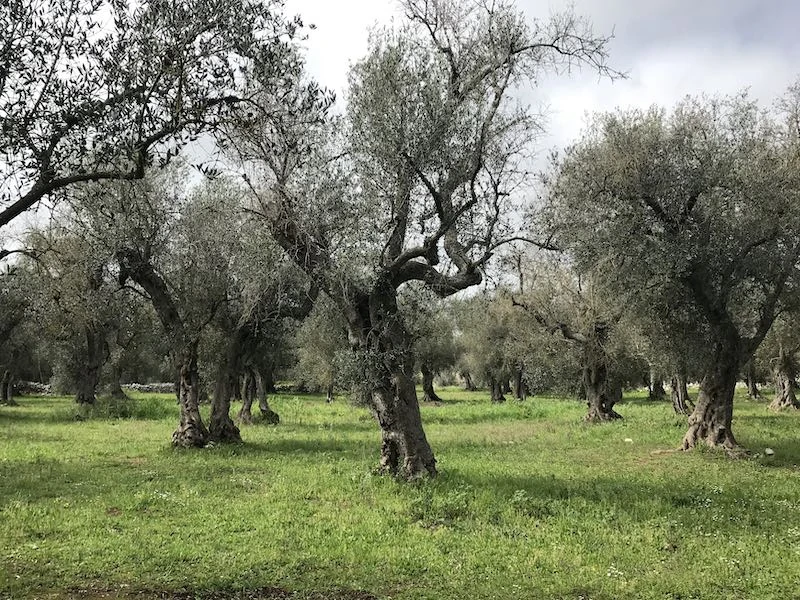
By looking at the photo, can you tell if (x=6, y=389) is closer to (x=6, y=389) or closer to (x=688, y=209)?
(x=6, y=389)

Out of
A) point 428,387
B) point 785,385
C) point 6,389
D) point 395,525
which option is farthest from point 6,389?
point 785,385

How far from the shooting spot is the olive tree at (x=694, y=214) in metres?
17.5

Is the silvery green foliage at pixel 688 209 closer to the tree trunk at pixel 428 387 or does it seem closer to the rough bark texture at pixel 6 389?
the tree trunk at pixel 428 387

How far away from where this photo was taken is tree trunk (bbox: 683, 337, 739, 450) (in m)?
18.9

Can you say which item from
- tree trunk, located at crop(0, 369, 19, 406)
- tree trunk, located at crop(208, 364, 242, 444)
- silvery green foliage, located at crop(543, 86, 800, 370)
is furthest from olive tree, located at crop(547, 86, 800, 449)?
tree trunk, located at crop(0, 369, 19, 406)

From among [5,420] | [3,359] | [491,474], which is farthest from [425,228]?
[3,359]

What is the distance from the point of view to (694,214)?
726 inches

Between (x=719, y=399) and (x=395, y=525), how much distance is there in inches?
482

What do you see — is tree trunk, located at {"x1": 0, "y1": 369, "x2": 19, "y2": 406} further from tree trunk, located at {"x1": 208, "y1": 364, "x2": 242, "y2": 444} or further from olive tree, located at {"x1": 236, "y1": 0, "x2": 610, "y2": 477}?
olive tree, located at {"x1": 236, "y1": 0, "x2": 610, "y2": 477}

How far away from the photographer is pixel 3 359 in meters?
49.3

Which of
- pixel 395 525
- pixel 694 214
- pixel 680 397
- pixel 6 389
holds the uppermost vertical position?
pixel 694 214

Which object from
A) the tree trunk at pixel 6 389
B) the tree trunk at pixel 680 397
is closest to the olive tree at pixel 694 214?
the tree trunk at pixel 680 397

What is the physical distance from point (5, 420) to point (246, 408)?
11.4 metres

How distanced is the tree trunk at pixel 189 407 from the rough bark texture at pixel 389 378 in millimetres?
8916
